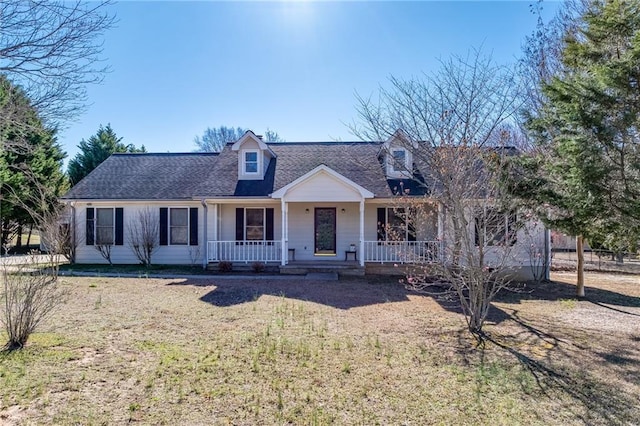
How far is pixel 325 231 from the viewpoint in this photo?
1572cm

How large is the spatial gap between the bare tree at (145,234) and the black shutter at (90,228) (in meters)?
1.68

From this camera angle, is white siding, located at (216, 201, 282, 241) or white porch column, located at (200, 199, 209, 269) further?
white siding, located at (216, 201, 282, 241)

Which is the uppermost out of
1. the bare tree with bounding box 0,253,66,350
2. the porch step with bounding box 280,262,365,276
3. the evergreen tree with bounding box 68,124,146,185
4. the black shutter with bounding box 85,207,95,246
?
the evergreen tree with bounding box 68,124,146,185

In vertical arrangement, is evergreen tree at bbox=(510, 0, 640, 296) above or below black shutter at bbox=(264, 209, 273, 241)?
above

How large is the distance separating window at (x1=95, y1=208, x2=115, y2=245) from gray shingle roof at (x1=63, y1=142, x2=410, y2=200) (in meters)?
0.72

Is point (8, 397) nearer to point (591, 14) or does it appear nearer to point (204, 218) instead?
point (591, 14)

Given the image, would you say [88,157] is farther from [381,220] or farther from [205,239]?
[381,220]

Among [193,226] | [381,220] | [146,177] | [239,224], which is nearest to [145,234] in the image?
[193,226]

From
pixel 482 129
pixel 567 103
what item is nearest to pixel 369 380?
pixel 567 103

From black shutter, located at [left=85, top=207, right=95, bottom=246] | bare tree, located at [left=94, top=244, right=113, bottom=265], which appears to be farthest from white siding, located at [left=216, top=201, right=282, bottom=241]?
black shutter, located at [left=85, top=207, right=95, bottom=246]

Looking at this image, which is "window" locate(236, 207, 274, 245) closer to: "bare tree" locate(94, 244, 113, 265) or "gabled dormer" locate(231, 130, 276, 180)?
"gabled dormer" locate(231, 130, 276, 180)

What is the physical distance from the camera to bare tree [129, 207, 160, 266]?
50.1 ft

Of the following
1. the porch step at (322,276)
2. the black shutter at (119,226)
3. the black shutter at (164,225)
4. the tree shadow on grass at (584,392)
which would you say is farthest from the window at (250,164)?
the tree shadow on grass at (584,392)

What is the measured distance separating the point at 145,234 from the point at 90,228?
2755 mm
